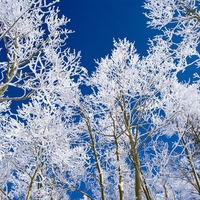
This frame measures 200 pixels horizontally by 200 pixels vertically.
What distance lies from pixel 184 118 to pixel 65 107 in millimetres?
5163

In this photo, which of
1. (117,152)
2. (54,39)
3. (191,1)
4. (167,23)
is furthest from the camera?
(117,152)

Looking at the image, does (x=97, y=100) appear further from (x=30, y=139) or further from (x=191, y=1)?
(x=191, y=1)

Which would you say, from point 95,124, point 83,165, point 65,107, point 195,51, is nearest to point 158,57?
point 195,51

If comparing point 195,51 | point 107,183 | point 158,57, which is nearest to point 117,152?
point 107,183

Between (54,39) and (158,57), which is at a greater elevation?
(54,39)

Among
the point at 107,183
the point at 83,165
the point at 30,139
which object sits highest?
the point at 30,139

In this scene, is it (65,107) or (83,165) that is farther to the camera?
(65,107)

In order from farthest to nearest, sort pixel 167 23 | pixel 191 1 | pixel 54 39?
pixel 54 39 → pixel 167 23 → pixel 191 1

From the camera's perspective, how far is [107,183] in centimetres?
643

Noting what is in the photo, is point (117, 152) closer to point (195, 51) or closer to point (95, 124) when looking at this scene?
point (95, 124)

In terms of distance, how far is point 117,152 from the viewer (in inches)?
263

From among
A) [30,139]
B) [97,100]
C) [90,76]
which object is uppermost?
[90,76]

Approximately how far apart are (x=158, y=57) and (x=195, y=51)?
141 cm

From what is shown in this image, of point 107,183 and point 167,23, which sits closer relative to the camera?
point 167,23
